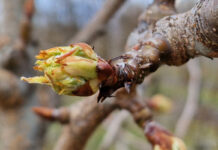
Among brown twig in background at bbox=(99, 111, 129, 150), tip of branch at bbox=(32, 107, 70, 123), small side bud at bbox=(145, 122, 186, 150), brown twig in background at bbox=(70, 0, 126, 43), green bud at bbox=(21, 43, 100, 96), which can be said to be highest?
green bud at bbox=(21, 43, 100, 96)

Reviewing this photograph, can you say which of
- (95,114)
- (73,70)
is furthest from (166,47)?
(95,114)

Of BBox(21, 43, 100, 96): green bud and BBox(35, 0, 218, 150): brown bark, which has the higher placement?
BBox(21, 43, 100, 96): green bud

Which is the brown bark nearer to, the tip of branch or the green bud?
the green bud

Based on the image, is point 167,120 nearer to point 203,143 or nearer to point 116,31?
point 203,143

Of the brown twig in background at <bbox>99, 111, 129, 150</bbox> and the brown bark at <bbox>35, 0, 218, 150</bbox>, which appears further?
the brown twig in background at <bbox>99, 111, 129, 150</bbox>

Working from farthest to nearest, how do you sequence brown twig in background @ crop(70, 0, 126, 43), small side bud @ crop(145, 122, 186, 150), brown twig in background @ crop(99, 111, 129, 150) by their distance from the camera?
brown twig in background @ crop(99, 111, 129, 150), brown twig in background @ crop(70, 0, 126, 43), small side bud @ crop(145, 122, 186, 150)

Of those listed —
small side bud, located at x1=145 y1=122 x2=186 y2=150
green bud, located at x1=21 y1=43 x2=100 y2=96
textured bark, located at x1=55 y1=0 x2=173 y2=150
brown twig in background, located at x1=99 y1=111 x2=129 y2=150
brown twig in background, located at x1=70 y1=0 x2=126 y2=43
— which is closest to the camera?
green bud, located at x1=21 y1=43 x2=100 y2=96

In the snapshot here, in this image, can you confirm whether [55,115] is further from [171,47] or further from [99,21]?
[99,21]

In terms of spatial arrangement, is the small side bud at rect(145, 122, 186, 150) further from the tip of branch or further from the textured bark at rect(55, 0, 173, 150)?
the tip of branch

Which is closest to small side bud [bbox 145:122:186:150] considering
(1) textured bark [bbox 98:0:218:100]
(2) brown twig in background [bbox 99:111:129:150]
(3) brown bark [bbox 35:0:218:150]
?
(3) brown bark [bbox 35:0:218:150]

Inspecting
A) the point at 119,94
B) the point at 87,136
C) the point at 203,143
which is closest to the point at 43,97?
the point at 87,136
